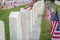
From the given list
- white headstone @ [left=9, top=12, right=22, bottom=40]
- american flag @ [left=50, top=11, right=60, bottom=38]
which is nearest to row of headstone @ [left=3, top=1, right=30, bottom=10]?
american flag @ [left=50, top=11, right=60, bottom=38]

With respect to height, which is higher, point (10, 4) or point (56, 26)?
point (10, 4)

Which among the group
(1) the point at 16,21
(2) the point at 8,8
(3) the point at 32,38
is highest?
(2) the point at 8,8

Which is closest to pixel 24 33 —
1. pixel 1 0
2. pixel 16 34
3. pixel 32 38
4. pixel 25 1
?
pixel 16 34

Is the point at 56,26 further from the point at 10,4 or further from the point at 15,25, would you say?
the point at 10,4

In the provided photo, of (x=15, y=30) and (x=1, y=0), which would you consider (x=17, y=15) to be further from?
(x=1, y=0)

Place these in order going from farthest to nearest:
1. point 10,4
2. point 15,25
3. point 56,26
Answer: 1. point 10,4
2. point 56,26
3. point 15,25

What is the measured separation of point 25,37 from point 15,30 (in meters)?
0.47

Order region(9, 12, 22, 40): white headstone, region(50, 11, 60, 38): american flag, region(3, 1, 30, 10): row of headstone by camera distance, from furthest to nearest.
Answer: region(3, 1, 30, 10): row of headstone < region(50, 11, 60, 38): american flag < region(9, 12, 22, 40): white headstone

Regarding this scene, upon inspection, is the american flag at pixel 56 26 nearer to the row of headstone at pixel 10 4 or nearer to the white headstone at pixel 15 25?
the white headstone at pixel 15 25

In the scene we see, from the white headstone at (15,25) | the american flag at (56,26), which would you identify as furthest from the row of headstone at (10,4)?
the white headstone at (15,25)

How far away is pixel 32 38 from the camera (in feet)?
14.4

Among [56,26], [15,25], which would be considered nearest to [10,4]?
[56,26]

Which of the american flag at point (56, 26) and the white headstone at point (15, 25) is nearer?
the white headstone at point (15, 25)

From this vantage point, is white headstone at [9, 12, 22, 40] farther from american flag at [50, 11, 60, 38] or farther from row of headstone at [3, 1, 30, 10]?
row of headstone at [3, 1, 30, 10]
